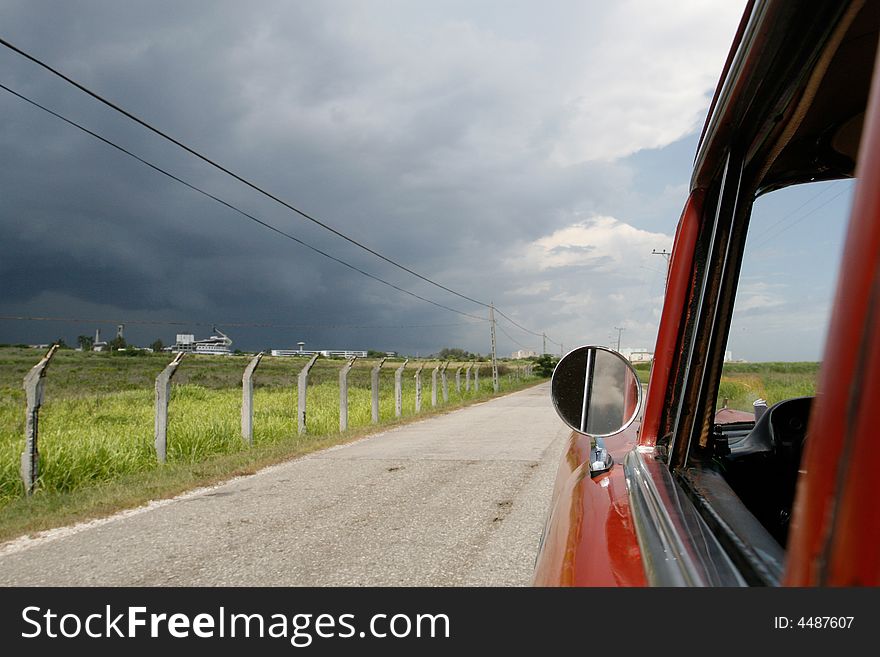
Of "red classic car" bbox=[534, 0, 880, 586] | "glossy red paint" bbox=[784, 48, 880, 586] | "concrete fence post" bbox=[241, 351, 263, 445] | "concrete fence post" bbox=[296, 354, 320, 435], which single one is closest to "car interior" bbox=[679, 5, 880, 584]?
"red classic car" bbox=[534, 0, 880, 586]

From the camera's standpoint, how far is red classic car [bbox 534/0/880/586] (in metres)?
0.55

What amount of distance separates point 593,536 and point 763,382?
67 cm

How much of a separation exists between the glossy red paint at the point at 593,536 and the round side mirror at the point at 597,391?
15 cm

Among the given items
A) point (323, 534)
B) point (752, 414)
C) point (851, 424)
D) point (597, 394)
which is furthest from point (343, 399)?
point (851, 424)

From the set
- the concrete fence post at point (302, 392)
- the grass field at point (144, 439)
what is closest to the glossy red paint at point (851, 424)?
the grass field at point (144, 439)

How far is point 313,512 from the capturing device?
6031 millimetres

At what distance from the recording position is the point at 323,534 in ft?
17.1

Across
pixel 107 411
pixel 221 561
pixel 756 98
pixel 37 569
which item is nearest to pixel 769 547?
pixel 756 98

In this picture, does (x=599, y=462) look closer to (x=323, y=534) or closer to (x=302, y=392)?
(x=323, y=534)

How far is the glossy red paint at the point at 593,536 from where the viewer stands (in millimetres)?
1279

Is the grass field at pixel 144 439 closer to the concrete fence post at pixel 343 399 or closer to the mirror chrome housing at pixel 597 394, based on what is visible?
the concrete fence post at pixel 343 399

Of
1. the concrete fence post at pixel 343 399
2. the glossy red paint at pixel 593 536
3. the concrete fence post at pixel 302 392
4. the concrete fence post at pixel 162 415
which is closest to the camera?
the glossy red paint at pixel 593 536

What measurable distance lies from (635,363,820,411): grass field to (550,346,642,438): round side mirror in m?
0.25
